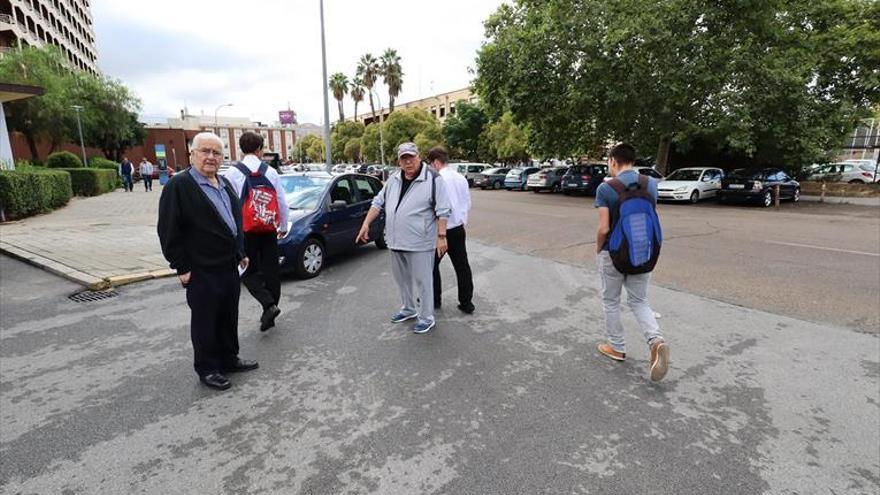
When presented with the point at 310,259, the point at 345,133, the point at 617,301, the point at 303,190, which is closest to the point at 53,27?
the point at 345,133

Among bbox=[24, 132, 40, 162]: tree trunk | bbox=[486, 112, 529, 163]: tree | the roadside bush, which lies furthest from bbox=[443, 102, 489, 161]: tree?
bbox=[24, 132, 40, 162]: tree trunk

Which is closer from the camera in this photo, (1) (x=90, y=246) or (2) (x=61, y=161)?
(1) (x=90, y=246)

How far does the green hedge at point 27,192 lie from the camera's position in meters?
11.1

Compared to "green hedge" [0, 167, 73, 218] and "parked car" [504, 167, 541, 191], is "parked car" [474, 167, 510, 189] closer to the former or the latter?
"parked car" [504, 167, 541, 191]

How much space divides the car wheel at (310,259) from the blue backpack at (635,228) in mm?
4333

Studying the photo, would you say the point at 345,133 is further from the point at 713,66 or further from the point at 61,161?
the point at 713,66

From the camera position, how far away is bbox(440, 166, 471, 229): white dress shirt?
4898 mm

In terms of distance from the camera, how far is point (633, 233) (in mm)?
3439

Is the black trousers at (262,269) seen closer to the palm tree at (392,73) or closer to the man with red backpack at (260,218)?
the man with red backpack at (260,218)

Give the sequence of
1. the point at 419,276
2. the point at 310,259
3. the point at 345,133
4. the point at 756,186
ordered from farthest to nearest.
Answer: the point at 345,133, the point at 756,186, the point at 310,259, the point at 419,276

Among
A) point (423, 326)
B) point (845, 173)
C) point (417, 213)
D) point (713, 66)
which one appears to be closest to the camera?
point (417, 213)

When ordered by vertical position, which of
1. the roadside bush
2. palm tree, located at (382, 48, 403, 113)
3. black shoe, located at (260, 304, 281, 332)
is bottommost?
black shoe, located at (260, 304, 281, 332)

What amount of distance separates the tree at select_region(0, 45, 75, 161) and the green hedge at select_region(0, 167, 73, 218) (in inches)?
656

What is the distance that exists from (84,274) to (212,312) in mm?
4412
